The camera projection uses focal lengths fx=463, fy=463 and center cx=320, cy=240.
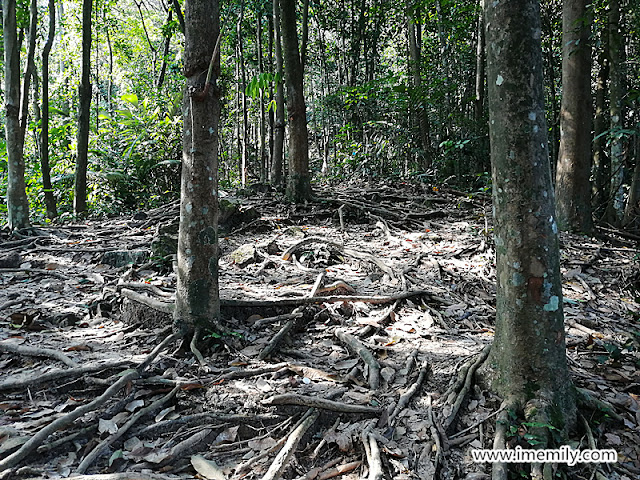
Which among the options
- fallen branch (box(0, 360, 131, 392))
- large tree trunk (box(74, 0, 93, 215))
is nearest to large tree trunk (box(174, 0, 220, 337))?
fallen branch (box(0, 360, 131, 392))

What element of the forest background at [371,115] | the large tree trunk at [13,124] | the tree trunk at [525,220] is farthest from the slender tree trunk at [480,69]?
the large tree trunk at [13,124]

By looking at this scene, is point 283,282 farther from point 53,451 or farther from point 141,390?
point 53,451

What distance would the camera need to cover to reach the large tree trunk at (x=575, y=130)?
22.5 feet

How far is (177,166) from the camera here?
11.5 m

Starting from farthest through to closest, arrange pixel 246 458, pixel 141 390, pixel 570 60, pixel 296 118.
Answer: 1. pixel 296 118
2. pixel 570 60
3. pixel 141 390
4. pixel 246 458

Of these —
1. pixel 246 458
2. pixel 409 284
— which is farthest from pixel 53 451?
pixel 409 284

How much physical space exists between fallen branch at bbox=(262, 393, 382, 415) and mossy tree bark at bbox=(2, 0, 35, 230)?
24.6 feet

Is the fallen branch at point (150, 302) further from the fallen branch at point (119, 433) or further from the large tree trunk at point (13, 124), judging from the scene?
the large tree trunk at point (13, 124)

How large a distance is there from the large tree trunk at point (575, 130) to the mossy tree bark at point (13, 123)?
918cm

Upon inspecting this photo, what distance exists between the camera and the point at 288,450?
270cm

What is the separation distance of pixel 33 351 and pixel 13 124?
616 cm

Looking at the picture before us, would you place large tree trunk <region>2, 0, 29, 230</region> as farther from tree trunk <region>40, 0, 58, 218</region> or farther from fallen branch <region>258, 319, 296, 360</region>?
fallen branch <region>258, 319, 296, 360</region>

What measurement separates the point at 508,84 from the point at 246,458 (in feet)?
8.88

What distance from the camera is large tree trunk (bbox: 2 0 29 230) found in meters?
8.18
